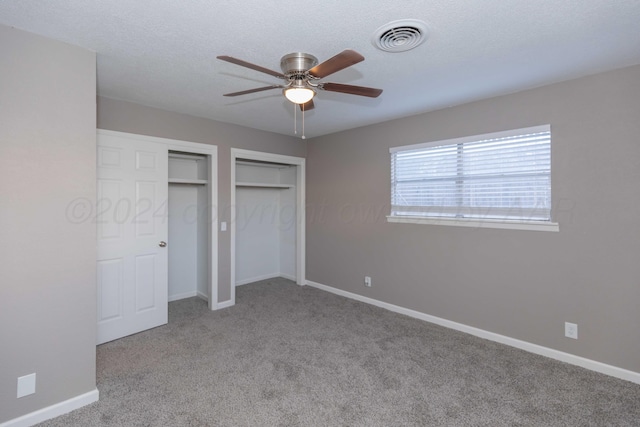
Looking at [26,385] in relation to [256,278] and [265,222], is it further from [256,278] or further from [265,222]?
[265,222]

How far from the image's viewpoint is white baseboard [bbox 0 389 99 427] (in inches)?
74.9

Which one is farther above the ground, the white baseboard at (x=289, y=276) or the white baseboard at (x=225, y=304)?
the white baseboard at (x=289, y=276)

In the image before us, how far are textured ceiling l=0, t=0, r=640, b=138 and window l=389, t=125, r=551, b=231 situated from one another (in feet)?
1.69

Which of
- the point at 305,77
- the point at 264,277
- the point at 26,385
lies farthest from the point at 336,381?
the point at 264,277

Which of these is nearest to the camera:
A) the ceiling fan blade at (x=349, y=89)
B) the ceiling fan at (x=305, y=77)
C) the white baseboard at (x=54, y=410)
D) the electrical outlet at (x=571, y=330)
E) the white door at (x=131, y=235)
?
the ceiling fan at (x=305, y=77)

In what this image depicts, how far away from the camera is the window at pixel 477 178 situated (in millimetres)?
2807

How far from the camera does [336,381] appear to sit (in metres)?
2.38

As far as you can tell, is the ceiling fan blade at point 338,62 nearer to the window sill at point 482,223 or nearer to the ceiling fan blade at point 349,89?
the ceiling fan blade at point 349,89

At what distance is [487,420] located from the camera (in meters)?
1.95

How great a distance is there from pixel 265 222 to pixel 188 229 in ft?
4.55

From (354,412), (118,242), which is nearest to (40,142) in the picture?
(118,242)

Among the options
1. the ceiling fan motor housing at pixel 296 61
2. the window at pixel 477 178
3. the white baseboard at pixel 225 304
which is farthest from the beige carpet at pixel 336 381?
the ceiling fan motor housing at pixel 296 61

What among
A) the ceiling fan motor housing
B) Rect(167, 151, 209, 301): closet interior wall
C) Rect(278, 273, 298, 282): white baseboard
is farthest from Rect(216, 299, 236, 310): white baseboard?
the ceiling fan motor housing

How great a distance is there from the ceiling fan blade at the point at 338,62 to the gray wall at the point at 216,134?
236 centimetres
